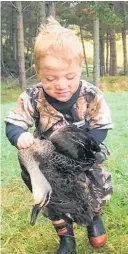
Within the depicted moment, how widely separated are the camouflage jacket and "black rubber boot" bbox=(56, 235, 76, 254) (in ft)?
2.59

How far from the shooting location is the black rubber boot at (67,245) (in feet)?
10.1

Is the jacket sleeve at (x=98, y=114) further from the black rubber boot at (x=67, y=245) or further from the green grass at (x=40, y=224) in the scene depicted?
the green grass at (x=40, y=224)

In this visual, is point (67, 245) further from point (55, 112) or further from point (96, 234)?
point (55, 112)

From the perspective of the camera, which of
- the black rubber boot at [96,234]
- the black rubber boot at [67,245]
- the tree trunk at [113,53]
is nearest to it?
the black rubber boot at [67,245]

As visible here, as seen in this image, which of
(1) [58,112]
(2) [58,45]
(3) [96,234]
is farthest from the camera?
(3) [96,234]

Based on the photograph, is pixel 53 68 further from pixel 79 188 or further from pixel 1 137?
pixel 1 137

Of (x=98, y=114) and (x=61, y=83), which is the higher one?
(x=61, y=83)

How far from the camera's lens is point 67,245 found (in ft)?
10.1

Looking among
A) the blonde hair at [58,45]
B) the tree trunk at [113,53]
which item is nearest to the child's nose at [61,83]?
the blonde hair at [58,45]

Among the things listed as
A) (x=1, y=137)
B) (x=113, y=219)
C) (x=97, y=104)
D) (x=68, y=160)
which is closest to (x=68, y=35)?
(x=97, y=104)

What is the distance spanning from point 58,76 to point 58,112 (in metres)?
0.34

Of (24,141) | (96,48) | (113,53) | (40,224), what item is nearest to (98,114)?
(24,141)

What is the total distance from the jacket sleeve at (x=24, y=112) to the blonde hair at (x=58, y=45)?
32cm

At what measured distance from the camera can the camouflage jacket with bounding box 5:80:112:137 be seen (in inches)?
111
